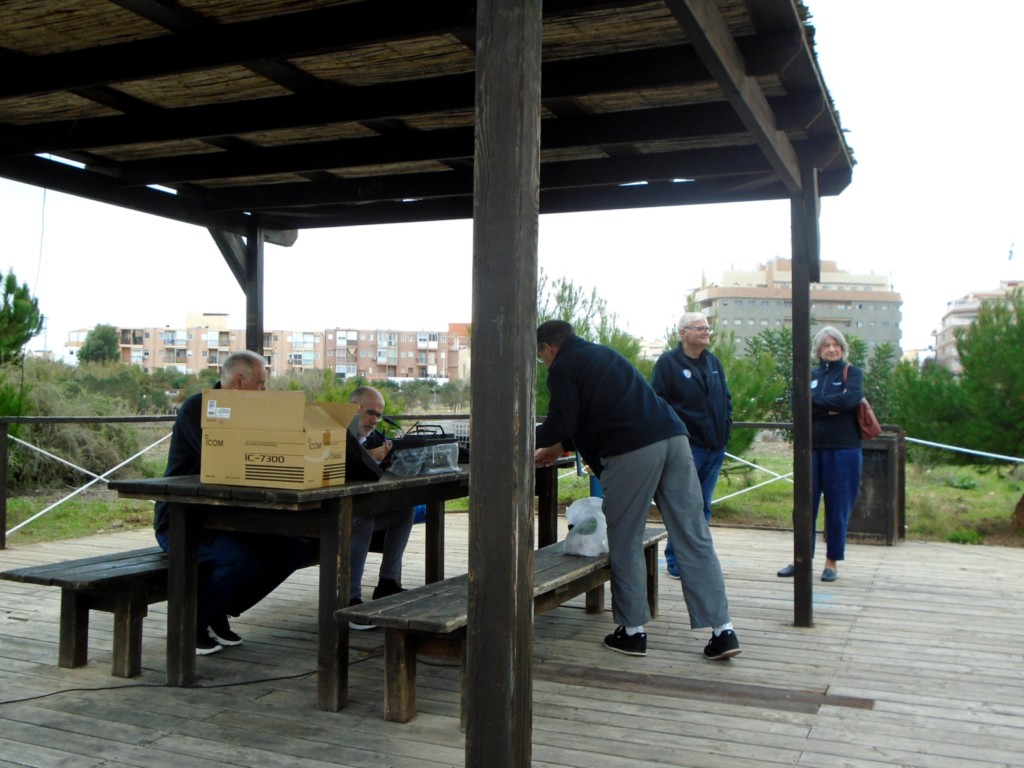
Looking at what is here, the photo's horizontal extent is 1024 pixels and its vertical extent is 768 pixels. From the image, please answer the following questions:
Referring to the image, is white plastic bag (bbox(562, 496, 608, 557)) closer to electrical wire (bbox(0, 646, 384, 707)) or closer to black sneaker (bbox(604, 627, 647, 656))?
black sneaker (bbox(604, 627, 647, 656))

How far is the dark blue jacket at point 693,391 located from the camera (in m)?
5.66

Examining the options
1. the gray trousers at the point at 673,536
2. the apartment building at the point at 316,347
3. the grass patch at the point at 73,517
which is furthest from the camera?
the apartment building at the point at 316,347

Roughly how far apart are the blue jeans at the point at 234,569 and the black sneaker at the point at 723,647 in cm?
187

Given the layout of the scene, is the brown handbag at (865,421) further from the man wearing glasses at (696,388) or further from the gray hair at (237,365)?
the gray hair at (237,365)

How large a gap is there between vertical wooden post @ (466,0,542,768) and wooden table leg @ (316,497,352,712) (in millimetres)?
1243

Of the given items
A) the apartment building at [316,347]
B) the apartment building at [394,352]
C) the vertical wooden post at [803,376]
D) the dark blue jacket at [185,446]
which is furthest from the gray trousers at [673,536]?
the apartment building at [316,347]

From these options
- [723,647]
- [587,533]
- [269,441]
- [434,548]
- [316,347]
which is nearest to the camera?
[269,441]

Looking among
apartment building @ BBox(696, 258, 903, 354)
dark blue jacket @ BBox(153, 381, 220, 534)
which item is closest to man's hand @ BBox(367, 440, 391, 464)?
dark blue jacket @ BBox(153, 381, 220, 534)

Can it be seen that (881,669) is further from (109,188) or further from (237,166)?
(109,188)

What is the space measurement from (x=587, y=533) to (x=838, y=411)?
205 centimetres

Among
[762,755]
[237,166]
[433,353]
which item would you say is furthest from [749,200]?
[433,353]

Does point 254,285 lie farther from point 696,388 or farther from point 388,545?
point 696,388

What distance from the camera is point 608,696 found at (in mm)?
3623

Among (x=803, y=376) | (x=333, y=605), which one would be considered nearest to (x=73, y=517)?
(x=333, y=605)
